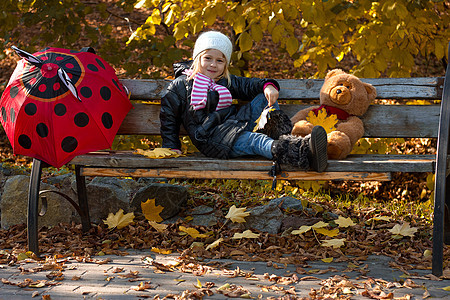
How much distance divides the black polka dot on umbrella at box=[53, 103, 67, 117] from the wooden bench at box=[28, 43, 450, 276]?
0.97 ft

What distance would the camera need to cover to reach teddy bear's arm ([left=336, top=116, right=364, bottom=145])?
343 cm

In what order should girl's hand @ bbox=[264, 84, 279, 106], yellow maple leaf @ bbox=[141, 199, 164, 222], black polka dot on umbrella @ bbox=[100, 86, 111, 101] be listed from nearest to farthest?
black polka dot on umbrella @ bbox=[100, 86, 111, 101] < girl's hand @ bbox=[264, 84, 279, 106] < yellow maple leaf @ bbox=[141, 199, 164, 222]

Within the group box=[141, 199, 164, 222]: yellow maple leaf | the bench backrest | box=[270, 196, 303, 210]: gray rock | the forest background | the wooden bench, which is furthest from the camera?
the forest background

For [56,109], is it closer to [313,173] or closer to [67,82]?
[67,82]

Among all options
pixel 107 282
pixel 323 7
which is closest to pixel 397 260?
pixel 107 282

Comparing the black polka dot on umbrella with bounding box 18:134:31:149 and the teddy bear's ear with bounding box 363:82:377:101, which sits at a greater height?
the teddy bear's ear with bounding box 363:82:377:101

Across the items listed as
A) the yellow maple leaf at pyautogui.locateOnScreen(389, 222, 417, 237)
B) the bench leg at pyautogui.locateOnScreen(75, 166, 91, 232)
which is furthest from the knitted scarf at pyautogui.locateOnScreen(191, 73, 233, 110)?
the yellow maple leaf at pyautogui.locateOnScreen(389, 222, 417, 237)

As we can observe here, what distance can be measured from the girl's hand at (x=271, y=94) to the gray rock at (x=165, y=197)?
1.09 m

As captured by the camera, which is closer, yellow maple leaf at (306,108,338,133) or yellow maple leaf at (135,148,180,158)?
yellow maple leaf at (135,148,180,158)

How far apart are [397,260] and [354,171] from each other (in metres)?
0.73

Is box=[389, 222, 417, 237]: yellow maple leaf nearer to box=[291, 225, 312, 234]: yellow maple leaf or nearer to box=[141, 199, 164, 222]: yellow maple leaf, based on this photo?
box=[291, 225, 312, 234]: yellow maple leaf

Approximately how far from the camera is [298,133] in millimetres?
3459

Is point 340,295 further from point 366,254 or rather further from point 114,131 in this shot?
point 114,131

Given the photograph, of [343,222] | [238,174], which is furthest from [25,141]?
[343,222]
